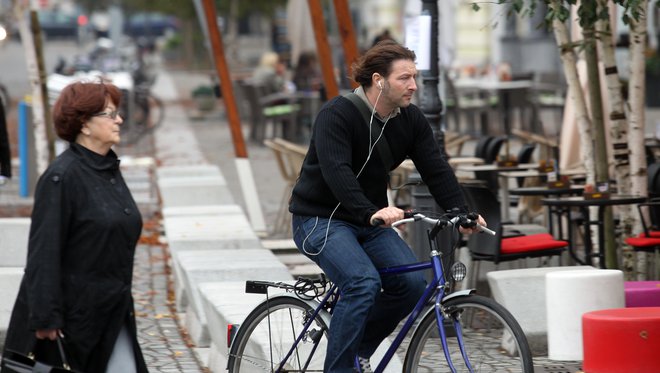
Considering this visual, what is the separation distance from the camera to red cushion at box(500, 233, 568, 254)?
8.55 m

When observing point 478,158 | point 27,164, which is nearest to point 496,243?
point 478,158

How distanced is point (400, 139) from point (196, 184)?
303 inches

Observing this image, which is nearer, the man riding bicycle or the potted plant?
the man riding bicycle

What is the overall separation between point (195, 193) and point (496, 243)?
489 centimetres

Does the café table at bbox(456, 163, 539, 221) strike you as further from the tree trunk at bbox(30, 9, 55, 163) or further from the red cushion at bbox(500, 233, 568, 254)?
the tree trunk at bbox(30, 9, 55, 163)

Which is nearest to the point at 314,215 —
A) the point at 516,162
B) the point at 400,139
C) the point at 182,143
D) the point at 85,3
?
the point at 400,139

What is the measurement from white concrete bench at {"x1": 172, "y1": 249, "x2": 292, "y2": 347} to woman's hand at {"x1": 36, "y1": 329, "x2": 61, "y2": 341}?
9.99 ft

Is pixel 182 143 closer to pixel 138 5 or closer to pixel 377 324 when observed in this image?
pixel 377 324

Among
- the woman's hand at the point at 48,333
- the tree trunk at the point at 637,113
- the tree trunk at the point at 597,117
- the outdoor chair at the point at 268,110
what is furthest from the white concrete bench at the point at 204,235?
the outdoor chair at the point at 268,110

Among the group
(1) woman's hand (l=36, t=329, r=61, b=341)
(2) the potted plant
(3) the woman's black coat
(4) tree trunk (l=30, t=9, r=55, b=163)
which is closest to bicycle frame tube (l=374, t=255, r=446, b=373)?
(3) the woman's black coat

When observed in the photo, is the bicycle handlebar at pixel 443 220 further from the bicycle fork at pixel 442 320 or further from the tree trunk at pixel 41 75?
the tree trunk at pixel 41 75

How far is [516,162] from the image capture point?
11969mm

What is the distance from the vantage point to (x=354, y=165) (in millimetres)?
5504

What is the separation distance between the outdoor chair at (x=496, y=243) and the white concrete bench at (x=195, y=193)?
164 inches
